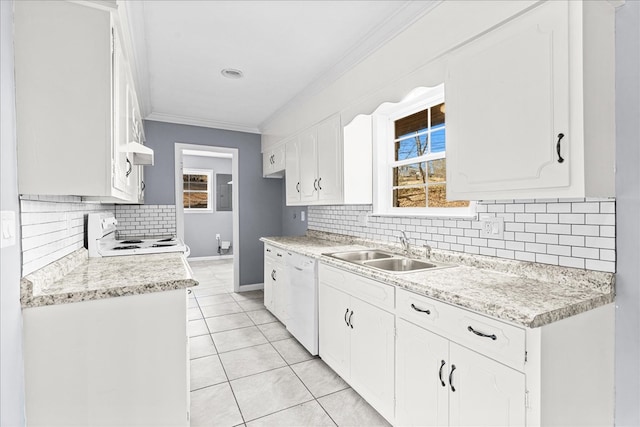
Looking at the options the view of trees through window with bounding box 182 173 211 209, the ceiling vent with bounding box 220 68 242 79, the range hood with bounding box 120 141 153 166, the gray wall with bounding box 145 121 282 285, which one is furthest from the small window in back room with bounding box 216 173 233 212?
the range hood with bounding box 120 141 153 166

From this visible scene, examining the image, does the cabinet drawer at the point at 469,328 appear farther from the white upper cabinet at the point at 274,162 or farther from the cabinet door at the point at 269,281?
the white upper cabinet at the point at 274,162

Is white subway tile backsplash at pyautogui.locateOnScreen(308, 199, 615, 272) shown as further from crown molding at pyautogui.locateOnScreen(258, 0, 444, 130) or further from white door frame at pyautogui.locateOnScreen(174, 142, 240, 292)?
white door frame at pyautogui.locateOnScreen(174, 142, 240, 292)

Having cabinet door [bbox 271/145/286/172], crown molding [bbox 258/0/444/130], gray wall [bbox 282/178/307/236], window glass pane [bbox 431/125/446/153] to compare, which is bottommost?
gray wall [bbox 282/178/307/236]

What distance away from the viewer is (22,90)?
1359 mm

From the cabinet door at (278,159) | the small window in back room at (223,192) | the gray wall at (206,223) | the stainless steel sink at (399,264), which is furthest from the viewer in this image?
the small window in back room at (223,192)

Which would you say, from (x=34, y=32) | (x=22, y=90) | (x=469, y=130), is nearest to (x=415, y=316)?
(x=469, y=130)

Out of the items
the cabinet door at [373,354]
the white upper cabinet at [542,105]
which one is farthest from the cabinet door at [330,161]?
the white upper cabinet at [542,105]

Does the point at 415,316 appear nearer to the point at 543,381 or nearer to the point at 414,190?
the point at 543,381

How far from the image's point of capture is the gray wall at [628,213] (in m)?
1.36

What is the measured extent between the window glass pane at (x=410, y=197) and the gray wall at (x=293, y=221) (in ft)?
5.91

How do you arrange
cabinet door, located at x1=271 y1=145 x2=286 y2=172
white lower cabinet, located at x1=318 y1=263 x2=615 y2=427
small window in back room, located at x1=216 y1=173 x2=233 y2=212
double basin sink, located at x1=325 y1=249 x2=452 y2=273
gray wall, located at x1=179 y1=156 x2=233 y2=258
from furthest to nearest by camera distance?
1. small window in back room, located at x1=216 y1=173 x2=233 y2=212
2. gray wall, located at x1=179 y1=156 x2=233 y2=258
3. cabinet door, located at x1=271 y1=145 x2=286 y2=172
4. double basin sink, located at x1=325 y1=249 x2=452 y2=273
5. white lower cabinet, located at x1=318 y1=263 x2=615 y2=427

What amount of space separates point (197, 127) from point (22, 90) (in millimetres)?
3379

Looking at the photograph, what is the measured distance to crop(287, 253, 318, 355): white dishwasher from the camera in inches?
107

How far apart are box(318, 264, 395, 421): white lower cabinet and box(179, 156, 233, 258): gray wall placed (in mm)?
5621
